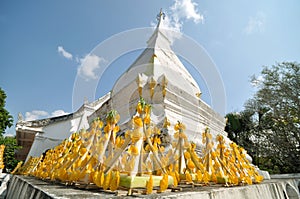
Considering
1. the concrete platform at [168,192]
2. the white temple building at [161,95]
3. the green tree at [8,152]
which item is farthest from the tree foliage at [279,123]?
the green tree at [8,152]

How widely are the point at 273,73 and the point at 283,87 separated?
38.1 inches

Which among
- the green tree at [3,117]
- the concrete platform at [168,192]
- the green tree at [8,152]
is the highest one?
the green tree at [3,117]

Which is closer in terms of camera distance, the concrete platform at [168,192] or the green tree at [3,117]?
the concrete platform at [168,192]

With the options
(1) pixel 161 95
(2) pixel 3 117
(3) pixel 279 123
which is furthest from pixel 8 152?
(3) pixel 279 123

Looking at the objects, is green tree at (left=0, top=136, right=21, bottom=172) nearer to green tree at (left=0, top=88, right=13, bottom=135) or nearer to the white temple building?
green tree at (left=0, top=88, right=13, bottom=135)

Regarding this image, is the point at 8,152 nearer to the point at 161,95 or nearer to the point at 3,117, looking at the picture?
the point at 3,117

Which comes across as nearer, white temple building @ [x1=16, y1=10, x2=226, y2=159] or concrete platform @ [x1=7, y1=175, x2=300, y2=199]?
concrete platform @ [x1=7, y1=175, x2=300, y2=199]

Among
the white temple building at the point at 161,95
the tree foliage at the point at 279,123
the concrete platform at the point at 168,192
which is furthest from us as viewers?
the tree foliage at the point at 279,123

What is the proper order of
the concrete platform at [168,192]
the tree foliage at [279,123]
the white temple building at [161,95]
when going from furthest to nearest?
the tree foliage at [279,123] → the white temple building at [161,95] → the concrete platform at [168,192]

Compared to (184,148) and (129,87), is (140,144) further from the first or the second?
(129,87)

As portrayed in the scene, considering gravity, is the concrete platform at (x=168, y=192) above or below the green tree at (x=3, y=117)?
below

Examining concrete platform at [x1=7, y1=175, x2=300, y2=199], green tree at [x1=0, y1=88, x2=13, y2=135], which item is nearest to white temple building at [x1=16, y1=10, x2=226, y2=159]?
concrete platform at [x1=7, y1=175, x2=300, y2=199]

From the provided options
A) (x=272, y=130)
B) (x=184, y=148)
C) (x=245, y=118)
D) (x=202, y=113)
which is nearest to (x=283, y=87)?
(x=272, y=130)

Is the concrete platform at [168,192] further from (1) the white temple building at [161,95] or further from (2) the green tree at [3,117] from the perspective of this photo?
(2) the green tree at [3,117]
